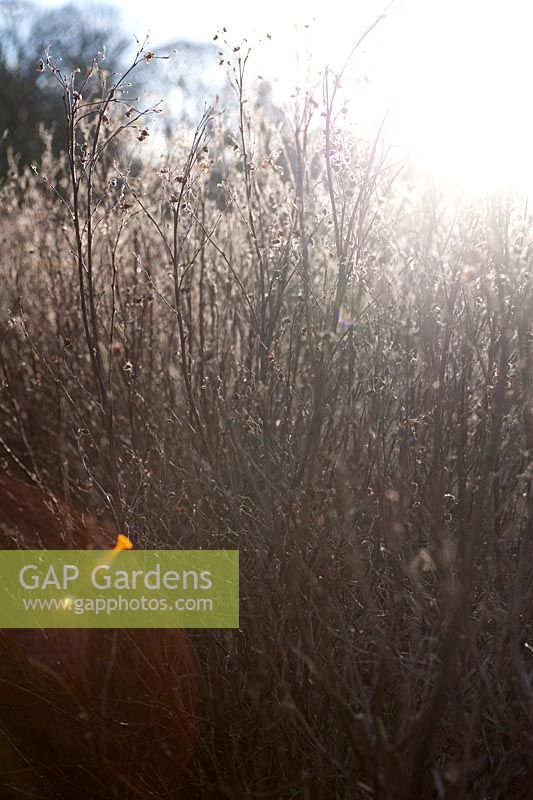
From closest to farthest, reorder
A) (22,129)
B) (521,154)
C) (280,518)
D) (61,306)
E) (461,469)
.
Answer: (461,469) → (521,154) → (280,518) → (61,306) → (22,129)

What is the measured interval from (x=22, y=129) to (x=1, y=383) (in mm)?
12075

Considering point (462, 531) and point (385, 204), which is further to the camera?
point (385, 204)

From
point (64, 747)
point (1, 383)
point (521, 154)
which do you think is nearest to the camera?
point (521, 154)

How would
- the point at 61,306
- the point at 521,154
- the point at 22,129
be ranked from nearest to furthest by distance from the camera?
the point at 521,154
the point at 61,306
the point at 22,129

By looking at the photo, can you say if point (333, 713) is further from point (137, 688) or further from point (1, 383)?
point (1, 383)

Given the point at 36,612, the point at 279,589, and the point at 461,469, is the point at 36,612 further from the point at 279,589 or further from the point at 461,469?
the point at 461,469

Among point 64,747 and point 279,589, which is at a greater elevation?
point 279,589

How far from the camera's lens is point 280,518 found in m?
2.56

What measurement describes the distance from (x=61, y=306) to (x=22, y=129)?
37.9ft

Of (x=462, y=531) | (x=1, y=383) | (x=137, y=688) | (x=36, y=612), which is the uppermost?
(x=1, y=383)

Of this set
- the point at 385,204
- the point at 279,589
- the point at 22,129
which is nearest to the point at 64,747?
the point at 279,589

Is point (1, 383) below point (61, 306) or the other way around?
below

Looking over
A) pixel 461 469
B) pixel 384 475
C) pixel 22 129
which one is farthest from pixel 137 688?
pixel 22 129

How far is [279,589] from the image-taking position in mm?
2486
